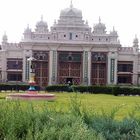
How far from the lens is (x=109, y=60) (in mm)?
56031

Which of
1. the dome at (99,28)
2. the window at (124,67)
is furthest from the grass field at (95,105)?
the dome at (99,28)

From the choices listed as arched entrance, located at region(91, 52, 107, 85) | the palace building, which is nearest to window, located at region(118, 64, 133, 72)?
the palace building

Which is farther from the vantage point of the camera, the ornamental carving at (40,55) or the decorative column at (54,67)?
the ornamental carving at (40,55)

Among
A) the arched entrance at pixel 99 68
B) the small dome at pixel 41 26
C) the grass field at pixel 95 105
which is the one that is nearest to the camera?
the grass field at pixel 95 105

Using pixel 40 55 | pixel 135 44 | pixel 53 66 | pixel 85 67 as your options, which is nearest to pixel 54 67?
pixel 53 66

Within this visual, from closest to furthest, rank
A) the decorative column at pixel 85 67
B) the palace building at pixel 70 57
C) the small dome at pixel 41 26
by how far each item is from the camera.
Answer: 1. the palace building at pixel 70 57
2. the decorative column at pixel 85 67
3. the small dome at pixel 41 26

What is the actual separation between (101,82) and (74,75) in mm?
3510

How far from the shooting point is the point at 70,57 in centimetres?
5581

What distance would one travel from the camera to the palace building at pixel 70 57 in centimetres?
5562

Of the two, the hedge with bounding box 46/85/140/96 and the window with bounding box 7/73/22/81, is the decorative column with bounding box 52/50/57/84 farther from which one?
the hedge with bounding box 46/85/140/96

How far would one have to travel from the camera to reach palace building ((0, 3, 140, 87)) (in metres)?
55.6

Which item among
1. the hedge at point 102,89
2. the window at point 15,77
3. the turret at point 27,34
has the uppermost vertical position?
the turret at point 27,34

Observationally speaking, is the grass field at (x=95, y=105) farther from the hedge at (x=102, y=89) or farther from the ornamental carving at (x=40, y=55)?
the ornamental carving at (x=40, y=55)

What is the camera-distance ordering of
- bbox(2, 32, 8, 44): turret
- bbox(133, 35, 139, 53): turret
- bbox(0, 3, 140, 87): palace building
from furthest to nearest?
1. bbox(133, 35, 139, 53): turret
2. bbox(2, 32, 8, 44): turret
3. bbox(0, 3, 140, 87): palace building
